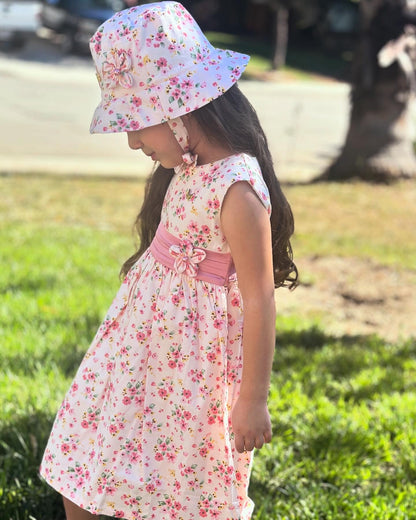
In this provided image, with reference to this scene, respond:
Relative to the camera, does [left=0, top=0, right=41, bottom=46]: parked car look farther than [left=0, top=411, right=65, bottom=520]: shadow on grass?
Yes

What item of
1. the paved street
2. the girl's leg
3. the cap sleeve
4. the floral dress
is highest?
A: the cap sleeve

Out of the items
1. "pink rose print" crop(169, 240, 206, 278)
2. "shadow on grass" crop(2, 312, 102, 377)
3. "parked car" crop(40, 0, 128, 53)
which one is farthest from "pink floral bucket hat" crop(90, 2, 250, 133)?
"parked car" crop(40, 0, 128, 53)

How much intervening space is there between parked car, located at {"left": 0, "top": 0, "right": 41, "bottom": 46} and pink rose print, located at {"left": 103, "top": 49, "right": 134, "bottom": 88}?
1963 cm

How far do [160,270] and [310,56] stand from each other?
2607cm

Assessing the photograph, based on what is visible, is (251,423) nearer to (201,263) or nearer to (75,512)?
(201,263)

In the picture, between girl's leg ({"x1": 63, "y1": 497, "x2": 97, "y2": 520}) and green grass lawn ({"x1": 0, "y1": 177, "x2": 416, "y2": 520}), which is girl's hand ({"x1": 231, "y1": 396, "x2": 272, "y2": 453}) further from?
green grass lawn ({"x1": 0, "y1": 177, "x2": 416, "y2": 520})

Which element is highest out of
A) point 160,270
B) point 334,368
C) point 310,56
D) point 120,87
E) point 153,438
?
point 120,87

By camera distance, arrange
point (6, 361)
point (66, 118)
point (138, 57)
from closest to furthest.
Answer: point (138, 57) < point (6, 361) < point (66, 118)

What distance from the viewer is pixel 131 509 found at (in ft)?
6.82

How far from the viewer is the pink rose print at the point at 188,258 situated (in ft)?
6.64

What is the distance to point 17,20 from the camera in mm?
20781

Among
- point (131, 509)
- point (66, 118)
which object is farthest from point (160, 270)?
point (66, 118)

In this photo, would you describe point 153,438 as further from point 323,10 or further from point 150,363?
point 323,10

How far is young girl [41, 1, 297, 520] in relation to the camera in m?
1.90
